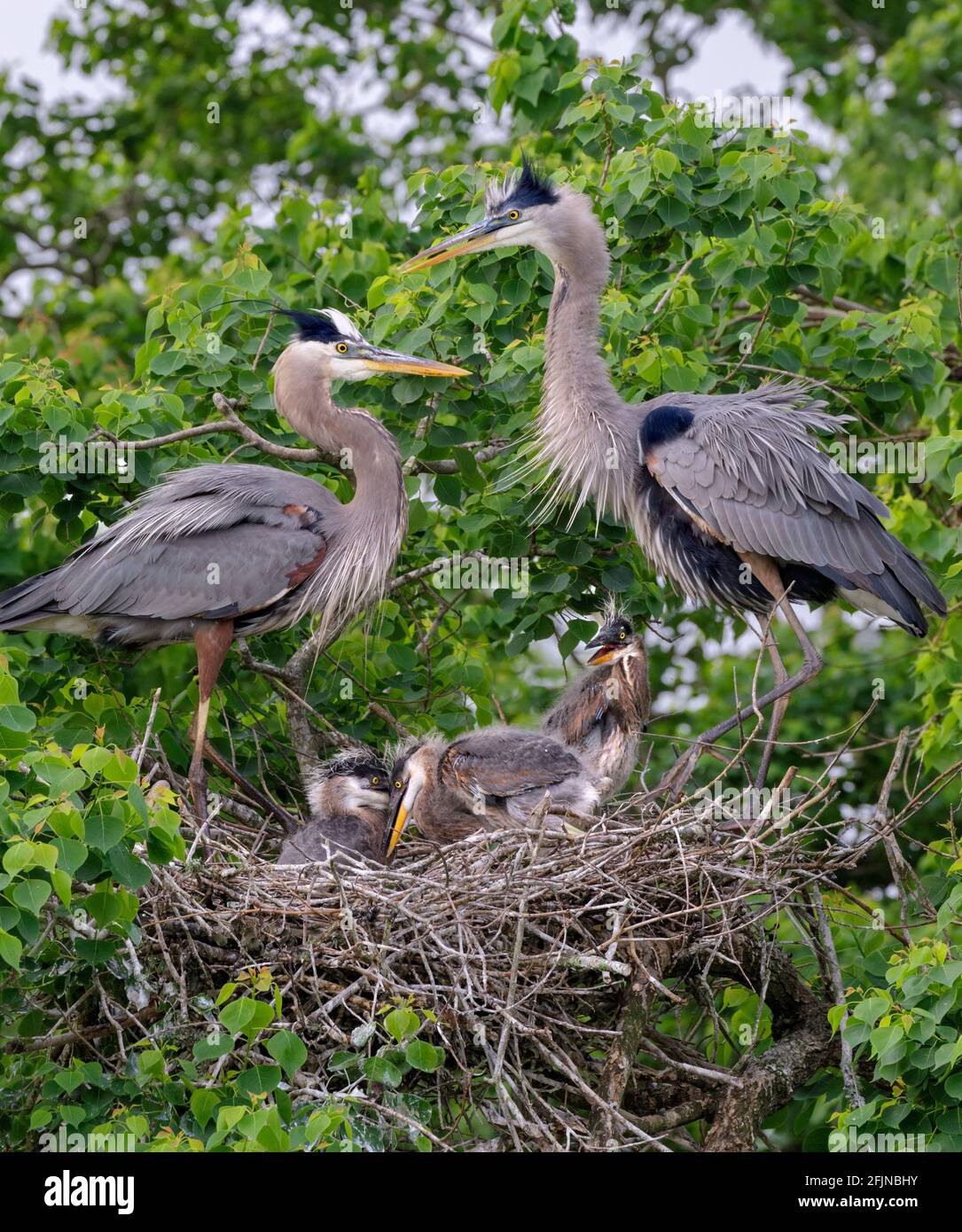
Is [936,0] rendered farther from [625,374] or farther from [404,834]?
[404,834]

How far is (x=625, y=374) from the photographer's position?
717cm

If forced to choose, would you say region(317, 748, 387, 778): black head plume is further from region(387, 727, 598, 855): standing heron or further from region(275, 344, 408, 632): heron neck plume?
region(275, 344, 408, 632): heron neck plume

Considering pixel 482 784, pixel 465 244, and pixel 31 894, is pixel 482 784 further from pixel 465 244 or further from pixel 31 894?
pixel 31 894

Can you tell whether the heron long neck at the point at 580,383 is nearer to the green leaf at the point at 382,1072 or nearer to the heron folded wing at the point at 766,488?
the heron folded wing at the point at 766,488

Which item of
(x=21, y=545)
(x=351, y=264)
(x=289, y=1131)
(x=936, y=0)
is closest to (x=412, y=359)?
(x=351, y=264)

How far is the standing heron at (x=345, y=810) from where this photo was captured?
6316mm

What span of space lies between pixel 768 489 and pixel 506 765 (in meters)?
1.49

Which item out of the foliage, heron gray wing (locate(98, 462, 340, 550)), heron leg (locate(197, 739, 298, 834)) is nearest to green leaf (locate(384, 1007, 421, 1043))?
the foliage

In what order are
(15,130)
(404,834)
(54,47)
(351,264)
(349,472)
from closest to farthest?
1. (404,834)
2. (349,472)
3. (351,264)
4. (15,130)
5. (54,47)

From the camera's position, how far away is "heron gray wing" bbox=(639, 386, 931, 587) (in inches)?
263

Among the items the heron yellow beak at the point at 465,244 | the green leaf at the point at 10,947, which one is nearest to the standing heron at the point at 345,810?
the heron yellow beak at the point at 465,244

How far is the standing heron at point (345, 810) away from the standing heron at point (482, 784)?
6 cm

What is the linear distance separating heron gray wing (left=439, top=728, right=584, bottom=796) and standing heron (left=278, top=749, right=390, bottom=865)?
310 millimetres
